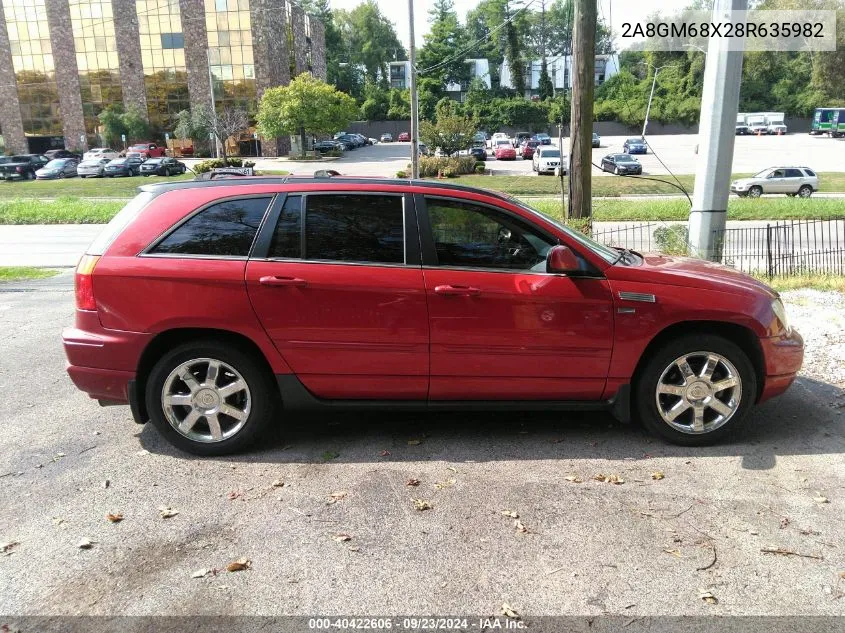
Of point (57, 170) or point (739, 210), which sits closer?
point (739, 210)

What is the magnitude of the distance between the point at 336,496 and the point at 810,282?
7.66m

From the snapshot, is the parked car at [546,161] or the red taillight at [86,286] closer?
the red taillight at [86,286]

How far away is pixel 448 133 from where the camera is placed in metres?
41.2

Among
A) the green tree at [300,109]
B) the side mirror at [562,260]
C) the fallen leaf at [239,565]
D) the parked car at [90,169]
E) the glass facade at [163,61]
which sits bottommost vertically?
the fallen leaf at [239,565]

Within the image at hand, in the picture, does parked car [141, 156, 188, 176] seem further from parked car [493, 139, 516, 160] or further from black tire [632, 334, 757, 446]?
black tire [632, 334, 757, 446]

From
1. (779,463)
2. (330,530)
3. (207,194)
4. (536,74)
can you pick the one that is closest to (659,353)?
(779,463)

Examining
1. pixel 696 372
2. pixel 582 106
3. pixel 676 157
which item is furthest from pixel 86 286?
pixel 676 157

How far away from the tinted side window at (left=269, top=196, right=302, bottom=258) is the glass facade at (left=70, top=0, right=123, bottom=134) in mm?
68058

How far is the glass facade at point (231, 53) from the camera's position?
60281 mm

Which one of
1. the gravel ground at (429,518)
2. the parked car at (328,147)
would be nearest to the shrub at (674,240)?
the gravel ground at (429,518)

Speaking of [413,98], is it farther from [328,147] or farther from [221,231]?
[328,147]

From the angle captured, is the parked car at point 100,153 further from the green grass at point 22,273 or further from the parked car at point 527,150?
the green grass at point 22,273

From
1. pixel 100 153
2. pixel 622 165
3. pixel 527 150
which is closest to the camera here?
pixel 622 165

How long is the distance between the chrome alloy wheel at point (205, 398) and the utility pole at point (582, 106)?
24.6 feet
